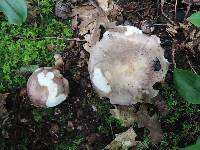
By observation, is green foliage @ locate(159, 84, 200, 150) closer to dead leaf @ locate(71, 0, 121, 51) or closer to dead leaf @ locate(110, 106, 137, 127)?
dead leaf @ locate(110, 106, 137, 127)

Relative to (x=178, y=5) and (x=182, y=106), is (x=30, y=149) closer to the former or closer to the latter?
(x=182, y=106)

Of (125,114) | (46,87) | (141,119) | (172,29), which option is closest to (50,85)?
(46,87)

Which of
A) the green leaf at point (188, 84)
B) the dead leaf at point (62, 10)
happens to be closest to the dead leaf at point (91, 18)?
the dead leaf at point (62, 10)

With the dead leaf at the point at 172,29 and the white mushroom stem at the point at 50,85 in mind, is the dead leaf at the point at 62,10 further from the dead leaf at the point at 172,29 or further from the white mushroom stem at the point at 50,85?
the dead leaf at the point at 172,29

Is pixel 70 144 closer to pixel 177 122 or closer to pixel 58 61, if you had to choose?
pixel 58 61

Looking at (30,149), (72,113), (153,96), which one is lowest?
(30,149)

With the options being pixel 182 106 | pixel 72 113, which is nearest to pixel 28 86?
pixel 72 113
